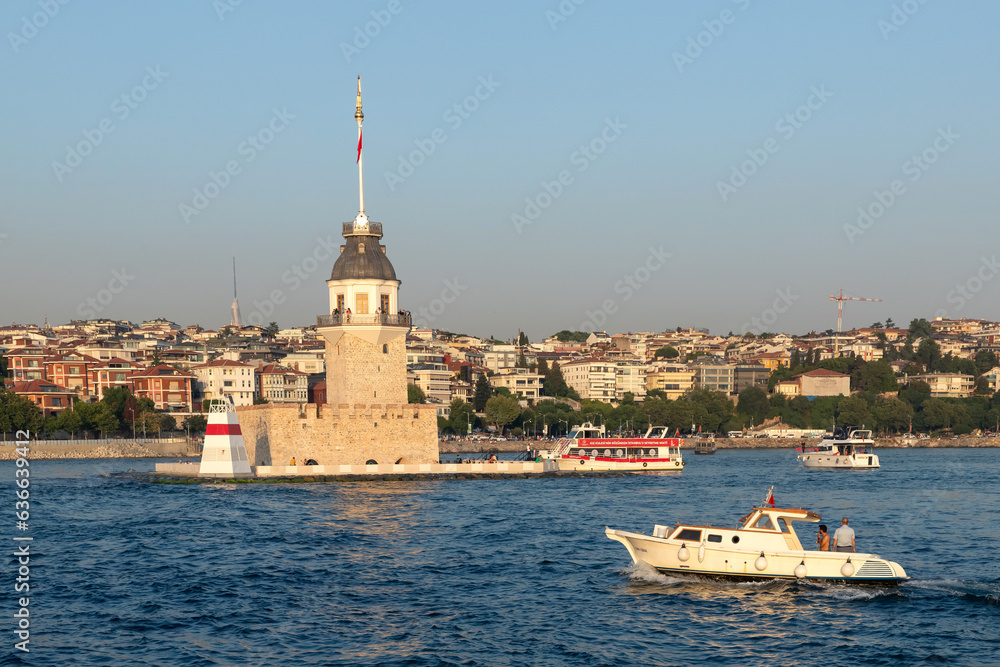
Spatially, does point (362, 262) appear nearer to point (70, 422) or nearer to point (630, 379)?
point (70, 422)

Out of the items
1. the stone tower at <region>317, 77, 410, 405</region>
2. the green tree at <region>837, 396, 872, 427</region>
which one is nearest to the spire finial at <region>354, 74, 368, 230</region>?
the stone tower at <region>317, 77, 410, 405</region>

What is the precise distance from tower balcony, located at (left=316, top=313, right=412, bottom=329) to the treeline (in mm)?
40940

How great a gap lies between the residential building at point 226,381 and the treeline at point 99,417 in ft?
44.4

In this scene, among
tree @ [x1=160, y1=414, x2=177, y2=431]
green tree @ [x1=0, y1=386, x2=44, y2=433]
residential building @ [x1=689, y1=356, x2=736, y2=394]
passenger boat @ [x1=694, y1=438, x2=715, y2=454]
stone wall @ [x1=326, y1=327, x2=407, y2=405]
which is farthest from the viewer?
residential building @ [x1=689, y1=356, x2=736, y2=394]

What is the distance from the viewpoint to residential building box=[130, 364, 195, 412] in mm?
111312

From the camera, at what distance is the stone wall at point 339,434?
4747 cm

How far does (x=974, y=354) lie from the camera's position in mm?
175500

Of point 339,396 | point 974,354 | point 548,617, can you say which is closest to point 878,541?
point 548,617

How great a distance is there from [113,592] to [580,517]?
52.6ft

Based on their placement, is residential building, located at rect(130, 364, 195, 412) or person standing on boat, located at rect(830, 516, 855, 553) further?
residential building, located at rect(130, 364, 195, 412)

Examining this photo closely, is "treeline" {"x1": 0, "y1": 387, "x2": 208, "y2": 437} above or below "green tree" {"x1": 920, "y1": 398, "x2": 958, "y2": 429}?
above

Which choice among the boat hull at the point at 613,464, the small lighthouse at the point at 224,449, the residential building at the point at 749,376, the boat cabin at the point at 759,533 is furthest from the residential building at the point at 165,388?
the boat cabin at the point at 759,533

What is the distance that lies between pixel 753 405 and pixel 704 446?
88.6 ft

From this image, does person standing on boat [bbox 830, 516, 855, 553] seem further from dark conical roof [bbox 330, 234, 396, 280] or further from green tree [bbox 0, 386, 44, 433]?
green tree [bbox 0, 386, 44, 433]
